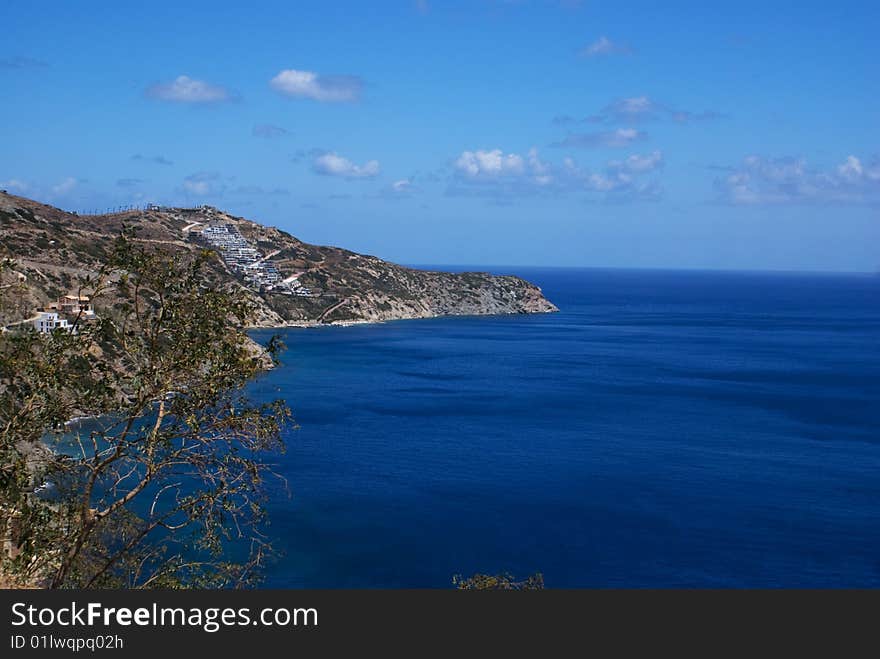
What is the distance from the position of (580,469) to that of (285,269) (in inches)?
4682

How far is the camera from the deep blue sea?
38.5m

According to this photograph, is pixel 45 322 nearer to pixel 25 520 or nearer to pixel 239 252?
pixel 25 520

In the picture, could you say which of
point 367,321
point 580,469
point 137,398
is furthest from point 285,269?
point 137,398

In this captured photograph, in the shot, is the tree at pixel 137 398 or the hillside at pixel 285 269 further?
the hillside at pixel 285 269

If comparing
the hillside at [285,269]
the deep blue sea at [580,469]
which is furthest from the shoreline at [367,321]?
the deep blue sea at [580,469]

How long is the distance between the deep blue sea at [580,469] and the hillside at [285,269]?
105 feet

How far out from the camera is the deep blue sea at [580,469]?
126 feet

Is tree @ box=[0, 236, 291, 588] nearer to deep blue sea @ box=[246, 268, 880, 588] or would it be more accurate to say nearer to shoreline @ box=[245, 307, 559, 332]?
deep blue sea @ box=[246, 268, 880, 588]

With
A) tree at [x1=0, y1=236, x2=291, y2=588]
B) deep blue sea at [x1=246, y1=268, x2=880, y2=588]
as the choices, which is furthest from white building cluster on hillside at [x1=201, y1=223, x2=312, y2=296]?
tree at [x1=0, y1=236, x2=291, y2=588]

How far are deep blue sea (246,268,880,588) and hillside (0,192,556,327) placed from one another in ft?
105

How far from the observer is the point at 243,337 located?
38.9 feet

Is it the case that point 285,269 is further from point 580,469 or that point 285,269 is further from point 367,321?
point 580,469

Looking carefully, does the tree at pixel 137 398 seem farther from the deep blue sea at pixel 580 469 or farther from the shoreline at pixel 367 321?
the shoreline at pixel 367 321

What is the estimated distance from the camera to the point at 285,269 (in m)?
164
